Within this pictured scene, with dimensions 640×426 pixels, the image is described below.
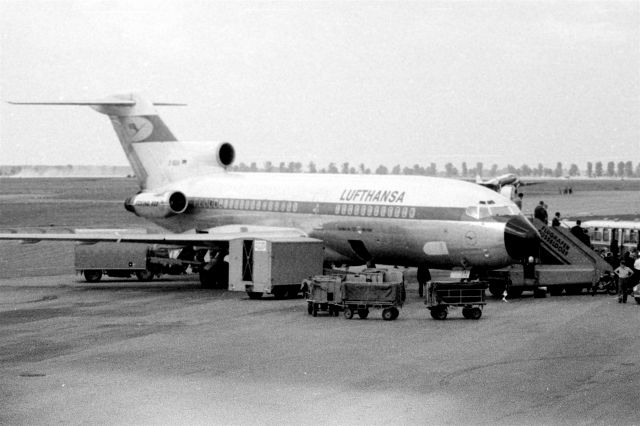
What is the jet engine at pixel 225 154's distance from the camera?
4188cm

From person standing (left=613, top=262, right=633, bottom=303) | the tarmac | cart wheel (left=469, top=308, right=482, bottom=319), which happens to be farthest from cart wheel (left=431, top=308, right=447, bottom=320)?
person standing (left=613, top=262, right=633, bottom=303)

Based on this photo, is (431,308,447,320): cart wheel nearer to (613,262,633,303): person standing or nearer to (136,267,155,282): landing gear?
(613,262,633,303): person standing

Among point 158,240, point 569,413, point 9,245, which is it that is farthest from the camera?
point 9,245

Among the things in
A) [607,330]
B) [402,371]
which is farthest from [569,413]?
[607,330]

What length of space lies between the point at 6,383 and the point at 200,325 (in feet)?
26.1

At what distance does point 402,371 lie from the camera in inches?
762

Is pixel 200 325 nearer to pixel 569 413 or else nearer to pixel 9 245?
pixel 569 413

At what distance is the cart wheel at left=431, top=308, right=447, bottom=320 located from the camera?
26.8 metres

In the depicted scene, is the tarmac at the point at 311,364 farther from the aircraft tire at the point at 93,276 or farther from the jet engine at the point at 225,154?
the jet engine at the point at 225,154

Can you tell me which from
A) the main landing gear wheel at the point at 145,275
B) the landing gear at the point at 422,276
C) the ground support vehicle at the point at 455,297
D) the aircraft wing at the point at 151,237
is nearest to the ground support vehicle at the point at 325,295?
the ground support vehicle at the point at 455,297

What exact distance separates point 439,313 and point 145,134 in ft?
63.8

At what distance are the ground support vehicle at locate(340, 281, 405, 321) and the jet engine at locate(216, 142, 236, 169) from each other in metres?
15.6

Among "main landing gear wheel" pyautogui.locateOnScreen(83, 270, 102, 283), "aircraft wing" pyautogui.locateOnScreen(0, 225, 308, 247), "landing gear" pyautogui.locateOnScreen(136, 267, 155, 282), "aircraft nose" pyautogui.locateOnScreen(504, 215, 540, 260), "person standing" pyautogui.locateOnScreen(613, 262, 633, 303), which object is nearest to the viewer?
"person standing" pyautogui.locateOnScreen(613, 262, 633, 303)

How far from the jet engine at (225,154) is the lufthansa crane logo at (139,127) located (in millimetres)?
2951
